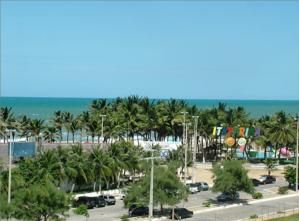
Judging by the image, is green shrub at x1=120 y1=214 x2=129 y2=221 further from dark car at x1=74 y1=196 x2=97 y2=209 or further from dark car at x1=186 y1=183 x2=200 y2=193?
dark car at x1=186 y1=183 x2=200 y2=193


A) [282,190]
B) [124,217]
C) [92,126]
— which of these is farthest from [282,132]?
[124,217]

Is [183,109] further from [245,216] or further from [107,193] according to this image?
[245,216]

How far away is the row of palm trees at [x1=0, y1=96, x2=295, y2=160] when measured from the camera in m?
97.1

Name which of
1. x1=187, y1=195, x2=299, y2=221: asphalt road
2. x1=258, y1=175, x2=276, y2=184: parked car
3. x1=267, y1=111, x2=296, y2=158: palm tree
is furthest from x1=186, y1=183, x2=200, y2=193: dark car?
x1=267, y1=111, x2=296, y2=158: palm tree

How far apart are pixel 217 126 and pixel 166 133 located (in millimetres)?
13454

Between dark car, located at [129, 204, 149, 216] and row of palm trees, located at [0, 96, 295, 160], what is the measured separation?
1490 inches

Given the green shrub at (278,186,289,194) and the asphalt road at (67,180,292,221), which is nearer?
the asphalt road at (67,180,292,221)

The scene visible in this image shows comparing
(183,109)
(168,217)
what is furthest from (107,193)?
(183,109)

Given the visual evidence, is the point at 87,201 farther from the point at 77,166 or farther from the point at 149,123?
the point at 149,123

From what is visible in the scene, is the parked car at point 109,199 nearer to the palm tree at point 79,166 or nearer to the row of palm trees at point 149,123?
the palm tree at point 79,166

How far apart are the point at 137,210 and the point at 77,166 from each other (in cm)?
957

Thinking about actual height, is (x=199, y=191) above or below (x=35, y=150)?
below

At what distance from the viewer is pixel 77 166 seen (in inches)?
2421

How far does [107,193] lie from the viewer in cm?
6725
